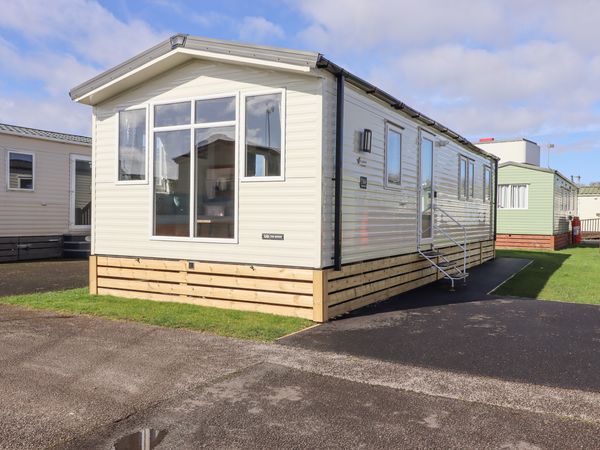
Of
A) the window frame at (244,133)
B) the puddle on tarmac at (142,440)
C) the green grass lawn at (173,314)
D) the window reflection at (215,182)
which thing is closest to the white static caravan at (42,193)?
the green grass lawn at (173,314)

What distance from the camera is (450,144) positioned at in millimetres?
11438

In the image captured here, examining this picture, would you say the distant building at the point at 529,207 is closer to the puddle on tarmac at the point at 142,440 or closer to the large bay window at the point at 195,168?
the large bay window at the point at 195,168

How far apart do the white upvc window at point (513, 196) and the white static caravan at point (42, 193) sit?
52.5 ft

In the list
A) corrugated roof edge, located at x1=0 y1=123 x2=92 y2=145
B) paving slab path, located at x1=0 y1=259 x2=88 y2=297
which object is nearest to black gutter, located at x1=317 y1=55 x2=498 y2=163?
paving slab path, located at x1=0 y1=259 x2=88 y2=297

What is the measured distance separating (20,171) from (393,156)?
1108cm

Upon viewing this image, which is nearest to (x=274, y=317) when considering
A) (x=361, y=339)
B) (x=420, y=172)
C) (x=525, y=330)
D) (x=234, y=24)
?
(x=361, y=339)

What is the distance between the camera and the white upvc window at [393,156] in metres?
8.30

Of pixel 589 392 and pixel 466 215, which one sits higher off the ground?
pixel 466 215

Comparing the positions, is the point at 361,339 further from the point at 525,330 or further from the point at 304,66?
the point at 304,66

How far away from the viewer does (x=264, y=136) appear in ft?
22.6

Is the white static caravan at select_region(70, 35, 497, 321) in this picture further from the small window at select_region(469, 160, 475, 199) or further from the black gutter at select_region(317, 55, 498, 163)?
the small window at select_region(469, 160, 475, 199)

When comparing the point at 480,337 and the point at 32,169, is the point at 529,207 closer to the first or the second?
the point at 480,337

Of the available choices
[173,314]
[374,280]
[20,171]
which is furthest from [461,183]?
[20,171]

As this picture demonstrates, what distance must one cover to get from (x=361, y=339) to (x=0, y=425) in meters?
3.47
